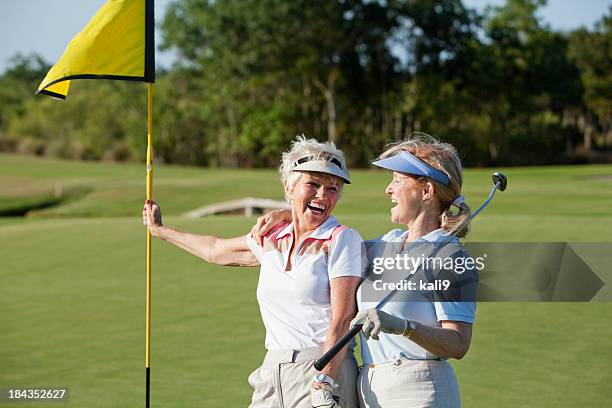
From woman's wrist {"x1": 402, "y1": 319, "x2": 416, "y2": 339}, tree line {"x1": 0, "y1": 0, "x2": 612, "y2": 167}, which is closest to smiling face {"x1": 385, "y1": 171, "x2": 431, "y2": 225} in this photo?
woman's wrist {"x1": 402, "y1": 319, "x2": 416, "y2": 339}

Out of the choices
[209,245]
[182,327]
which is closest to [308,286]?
[209,245]

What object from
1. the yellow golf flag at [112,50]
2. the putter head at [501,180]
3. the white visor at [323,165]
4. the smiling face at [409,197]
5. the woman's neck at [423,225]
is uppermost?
the yellow golf flag at [112,50]

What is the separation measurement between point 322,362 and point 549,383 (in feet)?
13.1

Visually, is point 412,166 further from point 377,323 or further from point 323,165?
point 377,323

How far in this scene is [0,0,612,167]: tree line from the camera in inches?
2093

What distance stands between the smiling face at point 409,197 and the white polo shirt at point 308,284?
18cm

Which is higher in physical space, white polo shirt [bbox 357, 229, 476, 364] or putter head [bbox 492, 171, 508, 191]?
putter head [bbox 492, 171, 508, 191]

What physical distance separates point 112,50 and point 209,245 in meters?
1.13

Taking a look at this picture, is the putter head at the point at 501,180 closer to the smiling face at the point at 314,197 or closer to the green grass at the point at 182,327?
the smiling face at the point at 314,197

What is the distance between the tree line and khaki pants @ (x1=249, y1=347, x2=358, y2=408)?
48.3 metres

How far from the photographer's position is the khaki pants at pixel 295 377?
334cm

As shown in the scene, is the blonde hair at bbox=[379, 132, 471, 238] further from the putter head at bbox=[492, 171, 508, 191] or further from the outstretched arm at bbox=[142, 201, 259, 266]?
the outstretched arm at bbox=[142, 201, 259, 266]

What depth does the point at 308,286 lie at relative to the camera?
11.1 feet

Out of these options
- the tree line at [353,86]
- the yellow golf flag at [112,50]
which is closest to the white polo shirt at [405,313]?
the yellow golf flag at [112,50]
